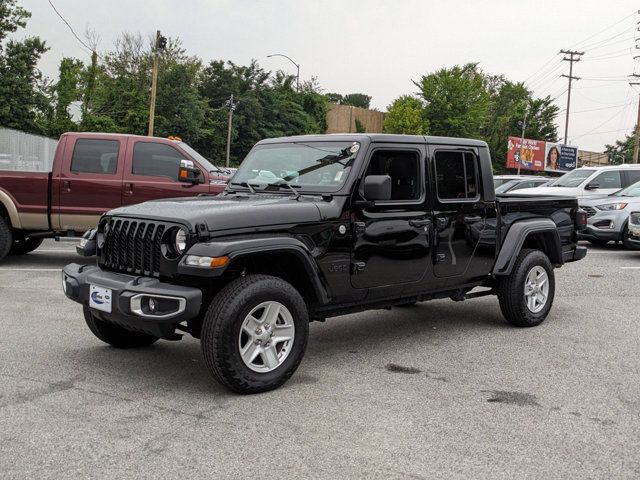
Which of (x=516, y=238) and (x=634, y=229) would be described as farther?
(x=634, y=229)

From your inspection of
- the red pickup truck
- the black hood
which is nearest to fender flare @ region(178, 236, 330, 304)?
the black hood

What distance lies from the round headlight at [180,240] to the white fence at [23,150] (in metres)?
15.6

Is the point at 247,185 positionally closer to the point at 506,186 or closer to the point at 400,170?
the point at 400,170

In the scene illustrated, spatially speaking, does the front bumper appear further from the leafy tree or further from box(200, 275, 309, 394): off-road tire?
the leafy tree

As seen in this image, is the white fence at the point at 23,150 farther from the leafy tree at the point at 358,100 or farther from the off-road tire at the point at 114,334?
the leafy tree at the point at 358,100

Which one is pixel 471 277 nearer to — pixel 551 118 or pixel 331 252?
pixel 331 252

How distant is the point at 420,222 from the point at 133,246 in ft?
7.64

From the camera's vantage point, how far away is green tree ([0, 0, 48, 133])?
44750 millimetres

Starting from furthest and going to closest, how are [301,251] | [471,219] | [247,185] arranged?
[471,219]
[247,185]
[301,251]

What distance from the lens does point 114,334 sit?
5.50 m

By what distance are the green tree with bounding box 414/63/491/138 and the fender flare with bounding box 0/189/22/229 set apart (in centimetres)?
8227

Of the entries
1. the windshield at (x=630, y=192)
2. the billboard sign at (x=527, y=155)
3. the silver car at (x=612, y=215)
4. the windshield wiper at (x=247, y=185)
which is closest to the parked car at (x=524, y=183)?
the windshield at (x=630, y=192)

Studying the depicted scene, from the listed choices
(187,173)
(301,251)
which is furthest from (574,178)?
(301,251)

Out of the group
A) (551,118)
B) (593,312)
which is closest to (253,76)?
(551,118)
